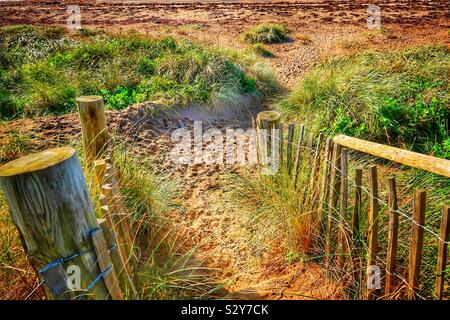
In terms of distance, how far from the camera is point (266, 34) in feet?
31.3

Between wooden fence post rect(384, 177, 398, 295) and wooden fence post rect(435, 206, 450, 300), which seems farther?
wooden fence post rect(384, 177, 398, 295)

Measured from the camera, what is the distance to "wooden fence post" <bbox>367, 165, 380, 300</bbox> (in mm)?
2117

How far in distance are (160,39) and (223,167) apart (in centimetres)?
443

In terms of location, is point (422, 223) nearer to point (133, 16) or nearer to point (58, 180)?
point (58, 180)

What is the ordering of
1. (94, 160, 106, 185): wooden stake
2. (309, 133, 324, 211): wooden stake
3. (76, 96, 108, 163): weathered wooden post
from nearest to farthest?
(94, 160, 106, 185): wooden stake, (309, 133, 324, 211): wooden stake, (76, 96, 108, 163): weathered wooden post

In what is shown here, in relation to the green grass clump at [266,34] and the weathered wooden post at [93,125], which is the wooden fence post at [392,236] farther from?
the green grass clump at [266,34]

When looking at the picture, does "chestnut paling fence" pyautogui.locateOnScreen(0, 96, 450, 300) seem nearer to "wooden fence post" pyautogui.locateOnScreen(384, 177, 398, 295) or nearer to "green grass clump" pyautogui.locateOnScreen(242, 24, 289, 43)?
"wooden fence post" pyautogui.locateOnScreen(384, 177, 398, 295)

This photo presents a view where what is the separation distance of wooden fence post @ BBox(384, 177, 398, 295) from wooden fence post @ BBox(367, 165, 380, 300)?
Result: 10cm

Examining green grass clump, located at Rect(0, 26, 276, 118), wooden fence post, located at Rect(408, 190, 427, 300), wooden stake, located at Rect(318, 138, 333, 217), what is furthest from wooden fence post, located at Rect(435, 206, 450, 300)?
green grass clump, located at Rect(0, 26, 276, 118)

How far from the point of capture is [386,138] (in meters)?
4.89

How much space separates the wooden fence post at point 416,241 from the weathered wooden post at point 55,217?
161cm

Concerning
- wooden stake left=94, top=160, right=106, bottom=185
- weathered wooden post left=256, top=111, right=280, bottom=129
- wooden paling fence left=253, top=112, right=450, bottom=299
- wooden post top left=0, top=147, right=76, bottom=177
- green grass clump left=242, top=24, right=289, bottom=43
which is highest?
green grass clump left=242, top=24, right=289, bottom=43

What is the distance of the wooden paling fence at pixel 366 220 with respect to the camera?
1931mm
